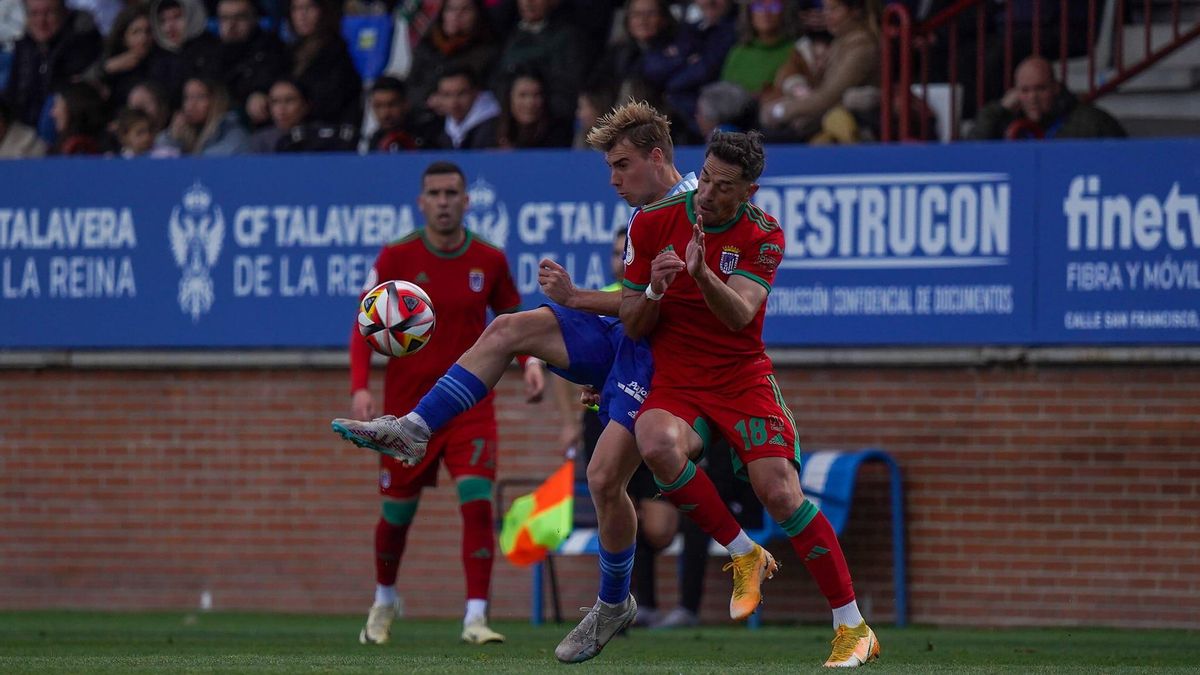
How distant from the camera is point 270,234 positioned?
13.5 metres

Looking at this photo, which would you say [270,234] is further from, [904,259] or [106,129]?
[904,259]

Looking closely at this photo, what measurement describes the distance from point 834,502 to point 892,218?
1817 mm

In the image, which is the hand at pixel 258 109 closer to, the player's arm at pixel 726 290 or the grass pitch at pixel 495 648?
the grass pitch at pixel 495 648

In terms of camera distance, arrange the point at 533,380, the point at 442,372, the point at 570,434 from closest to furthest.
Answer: the point at 533,380
the point at 442,372
the point at 570,434

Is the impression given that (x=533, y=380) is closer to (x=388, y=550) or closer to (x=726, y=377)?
(x=388, y=550)

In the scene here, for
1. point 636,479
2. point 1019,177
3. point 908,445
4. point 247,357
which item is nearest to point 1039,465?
point 908,445

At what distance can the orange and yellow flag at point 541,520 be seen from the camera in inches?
472

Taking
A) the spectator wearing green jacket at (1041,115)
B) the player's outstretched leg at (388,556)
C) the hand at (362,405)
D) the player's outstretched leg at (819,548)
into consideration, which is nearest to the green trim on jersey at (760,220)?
the player's outstretched leg at (819,548)

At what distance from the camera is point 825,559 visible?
7.74 metres

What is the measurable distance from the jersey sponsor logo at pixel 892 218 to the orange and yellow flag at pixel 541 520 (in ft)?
6.35

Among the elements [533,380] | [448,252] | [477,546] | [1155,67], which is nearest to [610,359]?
[533,380]

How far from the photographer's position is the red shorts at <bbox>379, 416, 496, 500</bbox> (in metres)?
10.2

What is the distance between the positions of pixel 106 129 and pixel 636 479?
634cm

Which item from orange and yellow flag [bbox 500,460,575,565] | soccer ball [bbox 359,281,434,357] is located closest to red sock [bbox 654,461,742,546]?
soccer ball [bbox 359,281,434,357]
